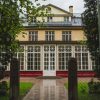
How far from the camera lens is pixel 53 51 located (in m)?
54.0

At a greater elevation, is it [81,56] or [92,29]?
[92,29]

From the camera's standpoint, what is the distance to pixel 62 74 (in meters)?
52.8

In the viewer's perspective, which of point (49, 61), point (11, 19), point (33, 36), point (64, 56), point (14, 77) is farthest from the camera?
point (33, 36)

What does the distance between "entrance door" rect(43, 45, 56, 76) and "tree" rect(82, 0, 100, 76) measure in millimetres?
29780

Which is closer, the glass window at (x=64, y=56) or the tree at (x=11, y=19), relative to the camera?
the tree at (x=11, y=19)

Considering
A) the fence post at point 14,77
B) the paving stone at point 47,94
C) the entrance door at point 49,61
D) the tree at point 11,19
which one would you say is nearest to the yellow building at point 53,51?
the entrance door at point 49,61

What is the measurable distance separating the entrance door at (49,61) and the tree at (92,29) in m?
29.8

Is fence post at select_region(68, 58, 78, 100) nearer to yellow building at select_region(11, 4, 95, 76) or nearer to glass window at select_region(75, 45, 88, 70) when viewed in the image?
yellow building at select_region(11, 4, 95, 76)

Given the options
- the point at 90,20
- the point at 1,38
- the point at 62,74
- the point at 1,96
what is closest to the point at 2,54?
the point at 1,38

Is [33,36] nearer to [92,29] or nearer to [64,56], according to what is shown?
[64,56]

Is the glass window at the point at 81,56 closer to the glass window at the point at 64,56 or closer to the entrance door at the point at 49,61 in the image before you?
the glass window at the point at 64,56

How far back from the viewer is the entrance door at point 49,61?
5294cm

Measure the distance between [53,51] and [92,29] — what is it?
31.2 metres

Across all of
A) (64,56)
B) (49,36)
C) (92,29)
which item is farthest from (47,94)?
(49,36)
